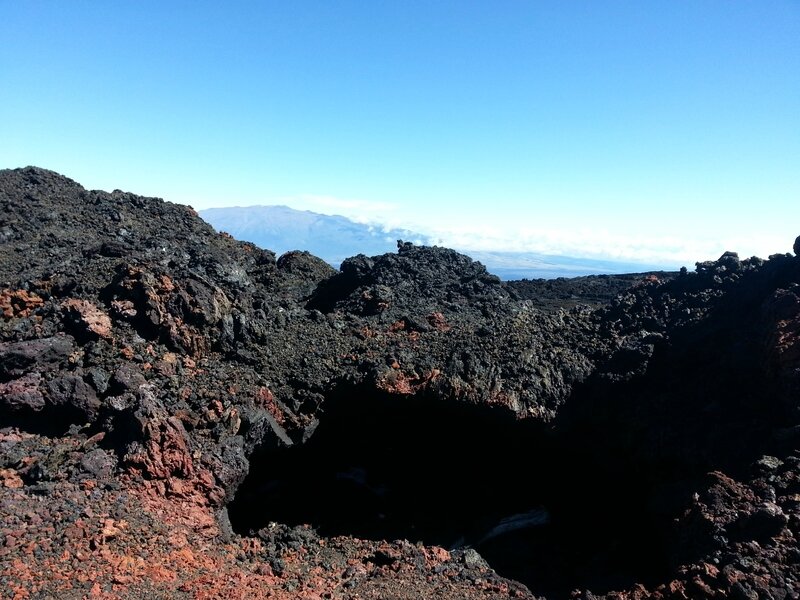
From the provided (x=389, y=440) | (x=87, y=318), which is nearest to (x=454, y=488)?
(x=389, y=440)

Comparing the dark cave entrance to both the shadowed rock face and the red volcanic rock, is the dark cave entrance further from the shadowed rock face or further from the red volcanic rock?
the red volcanic rock

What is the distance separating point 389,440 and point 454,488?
199 cm

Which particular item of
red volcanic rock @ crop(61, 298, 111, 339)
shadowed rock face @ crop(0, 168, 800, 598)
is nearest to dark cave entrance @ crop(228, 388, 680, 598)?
shadowed rock face @ crop(0, 168, 800, 598)

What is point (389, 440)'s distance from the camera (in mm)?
12945

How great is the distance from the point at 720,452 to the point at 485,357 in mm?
5447

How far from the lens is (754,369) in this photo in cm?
1107

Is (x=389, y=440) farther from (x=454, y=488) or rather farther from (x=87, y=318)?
(x=87, y=318)

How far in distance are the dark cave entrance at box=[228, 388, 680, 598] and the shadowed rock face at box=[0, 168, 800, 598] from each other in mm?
53

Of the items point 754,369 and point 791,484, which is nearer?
point 791,484

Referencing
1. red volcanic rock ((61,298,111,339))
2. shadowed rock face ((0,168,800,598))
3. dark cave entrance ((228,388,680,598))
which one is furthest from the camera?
red volcanic rock ((61,298,111,339))

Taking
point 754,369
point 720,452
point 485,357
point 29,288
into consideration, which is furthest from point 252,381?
point 754,369

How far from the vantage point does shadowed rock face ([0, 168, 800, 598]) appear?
8477 millimetres

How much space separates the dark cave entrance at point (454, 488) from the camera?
423 inches

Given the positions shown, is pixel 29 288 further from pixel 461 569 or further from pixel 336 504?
pixel 461 569
